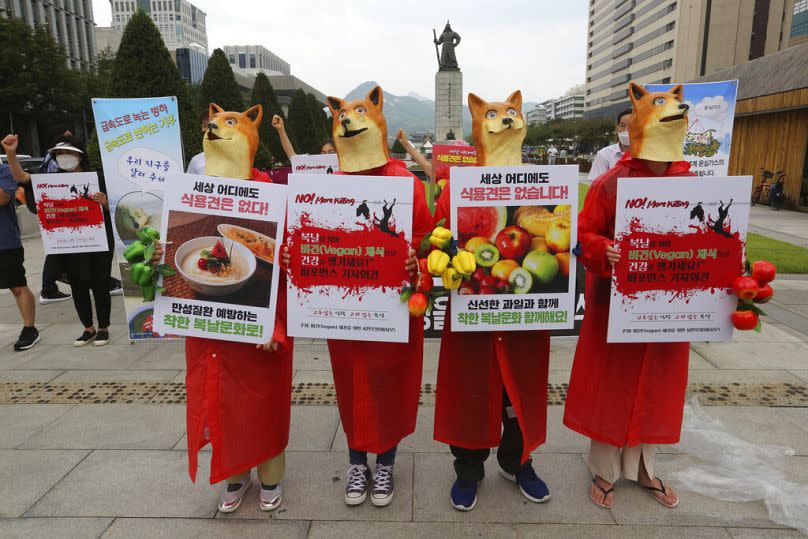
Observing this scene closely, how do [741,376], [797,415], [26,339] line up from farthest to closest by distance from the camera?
[26,339], [741,376], [797,415]

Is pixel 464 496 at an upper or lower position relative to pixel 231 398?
lower

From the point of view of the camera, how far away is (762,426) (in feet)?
12.4

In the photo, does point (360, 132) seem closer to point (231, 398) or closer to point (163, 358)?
point (231, 398)

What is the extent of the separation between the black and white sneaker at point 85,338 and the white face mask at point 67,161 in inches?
66.3

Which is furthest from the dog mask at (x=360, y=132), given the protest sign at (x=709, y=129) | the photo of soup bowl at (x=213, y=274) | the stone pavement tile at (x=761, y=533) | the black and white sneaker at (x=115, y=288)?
the black and white sneaker at (x=115, y=288)

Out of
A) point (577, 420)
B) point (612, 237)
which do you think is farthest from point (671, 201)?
point (577, 420)

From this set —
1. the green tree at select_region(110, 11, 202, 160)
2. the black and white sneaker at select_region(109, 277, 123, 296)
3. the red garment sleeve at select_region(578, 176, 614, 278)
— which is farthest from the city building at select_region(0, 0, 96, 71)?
the red garment sleeve at select_region(578, 176, 614, 278)

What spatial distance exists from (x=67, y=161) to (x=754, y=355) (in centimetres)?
679

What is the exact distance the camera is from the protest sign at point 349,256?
8.41ft

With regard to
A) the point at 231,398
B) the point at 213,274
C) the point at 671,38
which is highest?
the point at 671,38

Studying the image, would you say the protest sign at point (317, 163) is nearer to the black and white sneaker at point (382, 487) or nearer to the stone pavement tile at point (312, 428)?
the stone pavement tile at point (312, 428)

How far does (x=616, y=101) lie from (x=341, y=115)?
10018 centimetres

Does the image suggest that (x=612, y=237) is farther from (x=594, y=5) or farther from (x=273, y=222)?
(x=594, y=5)

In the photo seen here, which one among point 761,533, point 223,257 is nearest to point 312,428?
point 223,257
